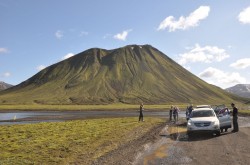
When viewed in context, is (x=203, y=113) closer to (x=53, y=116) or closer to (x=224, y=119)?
(x=224, y=119)

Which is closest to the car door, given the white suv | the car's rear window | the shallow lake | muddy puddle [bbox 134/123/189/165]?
the car's rear window

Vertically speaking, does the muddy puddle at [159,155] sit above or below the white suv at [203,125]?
below

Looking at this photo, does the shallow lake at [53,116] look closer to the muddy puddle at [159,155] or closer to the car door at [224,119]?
the car door at [224,119]

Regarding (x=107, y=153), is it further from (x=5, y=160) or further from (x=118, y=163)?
(x=5, y=160)

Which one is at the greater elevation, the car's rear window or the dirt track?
the car's rear window

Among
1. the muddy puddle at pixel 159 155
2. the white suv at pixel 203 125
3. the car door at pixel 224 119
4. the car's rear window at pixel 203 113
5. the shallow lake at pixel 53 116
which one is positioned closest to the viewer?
the muddy puddle at pixel 159 155

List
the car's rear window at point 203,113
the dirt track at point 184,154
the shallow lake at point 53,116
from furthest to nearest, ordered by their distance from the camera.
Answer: the shallow lake at point 53,116
the car's rear window at point 203,113
the dirt track at point 184,154

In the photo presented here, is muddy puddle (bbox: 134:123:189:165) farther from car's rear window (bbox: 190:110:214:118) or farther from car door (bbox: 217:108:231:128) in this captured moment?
car door (bbox: 217:108:231:128)

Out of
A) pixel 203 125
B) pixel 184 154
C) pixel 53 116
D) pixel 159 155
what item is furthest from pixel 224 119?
pixel 53 116

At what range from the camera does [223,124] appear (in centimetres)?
2895

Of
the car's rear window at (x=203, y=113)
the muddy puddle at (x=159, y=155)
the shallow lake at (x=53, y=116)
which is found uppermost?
the car's rear window at (x=203, y=113)

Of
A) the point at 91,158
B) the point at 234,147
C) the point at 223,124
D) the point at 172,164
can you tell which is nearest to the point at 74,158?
the point at 91,158

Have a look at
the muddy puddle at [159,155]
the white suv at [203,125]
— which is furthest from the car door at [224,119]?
the muddy puddle at [159,155]

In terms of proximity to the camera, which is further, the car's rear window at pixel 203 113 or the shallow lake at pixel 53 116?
the shallow lake at pixel 53 116
